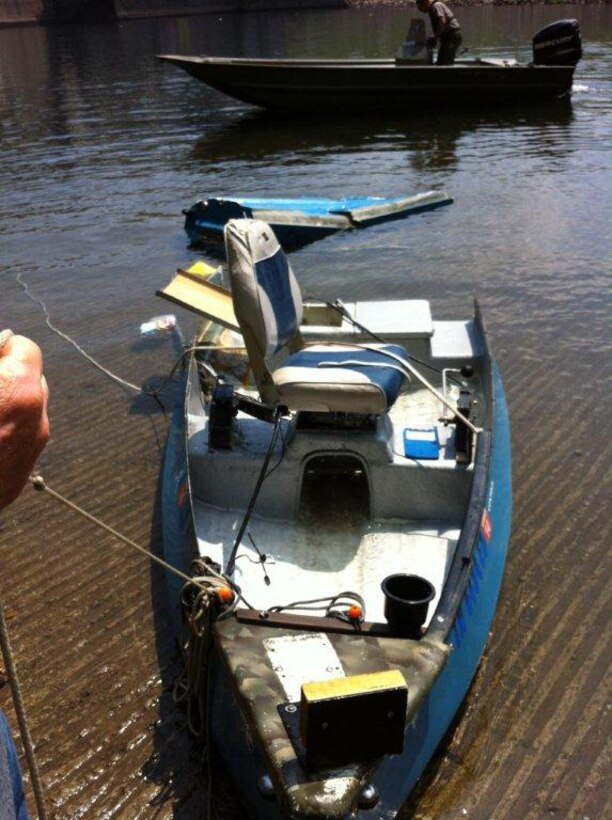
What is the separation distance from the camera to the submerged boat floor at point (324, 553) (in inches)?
217

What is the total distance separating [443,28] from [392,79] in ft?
7.52

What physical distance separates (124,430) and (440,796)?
18.2ft

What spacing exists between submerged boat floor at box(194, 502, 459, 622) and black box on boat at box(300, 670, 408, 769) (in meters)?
1.81

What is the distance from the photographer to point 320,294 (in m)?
12.5

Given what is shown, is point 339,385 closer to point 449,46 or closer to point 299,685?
point 299,685

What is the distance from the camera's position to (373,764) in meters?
3.45

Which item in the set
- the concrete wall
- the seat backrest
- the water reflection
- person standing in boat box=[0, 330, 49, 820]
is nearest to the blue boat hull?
the seat backrest

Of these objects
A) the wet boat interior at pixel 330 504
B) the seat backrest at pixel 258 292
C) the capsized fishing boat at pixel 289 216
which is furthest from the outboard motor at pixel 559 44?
the wet boat interior at pixel 330 504

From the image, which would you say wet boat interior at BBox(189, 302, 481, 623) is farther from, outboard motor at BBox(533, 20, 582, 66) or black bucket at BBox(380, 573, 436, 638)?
outboard motor at BBox(533, 20, 582, 66)

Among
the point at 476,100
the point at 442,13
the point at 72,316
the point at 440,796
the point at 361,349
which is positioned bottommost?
the point at 440,796

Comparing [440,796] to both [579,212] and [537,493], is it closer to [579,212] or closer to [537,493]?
[537,493]

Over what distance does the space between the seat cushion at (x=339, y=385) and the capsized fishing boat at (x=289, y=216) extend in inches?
320

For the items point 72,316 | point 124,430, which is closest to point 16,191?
point 72,316

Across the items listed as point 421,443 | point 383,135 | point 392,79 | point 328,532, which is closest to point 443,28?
point 392,79
